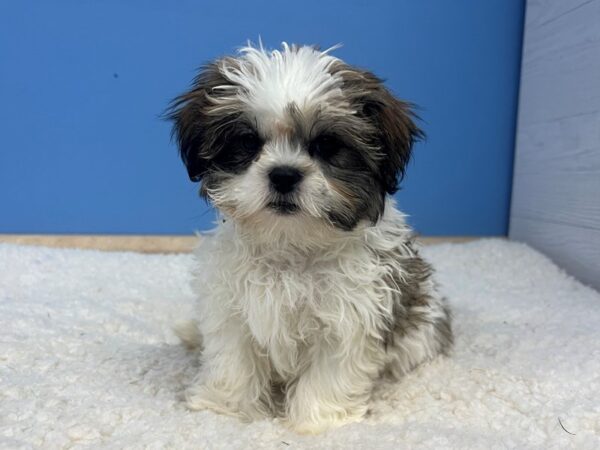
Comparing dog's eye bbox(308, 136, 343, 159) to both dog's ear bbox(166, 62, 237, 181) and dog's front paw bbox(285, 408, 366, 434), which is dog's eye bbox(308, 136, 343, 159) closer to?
dog's ear bbox(166, 62, 237, 181)

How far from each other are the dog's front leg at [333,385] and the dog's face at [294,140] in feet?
1.21

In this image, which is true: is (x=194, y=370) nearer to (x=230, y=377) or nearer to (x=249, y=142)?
(x=230, y=377)

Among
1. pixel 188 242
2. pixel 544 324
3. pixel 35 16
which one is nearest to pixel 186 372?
pixel 544 324

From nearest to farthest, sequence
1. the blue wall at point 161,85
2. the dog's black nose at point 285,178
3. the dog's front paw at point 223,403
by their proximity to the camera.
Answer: the dog's black nose at point 285,178
the dog's front paw at point 223,403
the blue wall at point 161,85

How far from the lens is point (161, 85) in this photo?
3.52 meters

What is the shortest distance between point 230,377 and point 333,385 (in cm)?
29

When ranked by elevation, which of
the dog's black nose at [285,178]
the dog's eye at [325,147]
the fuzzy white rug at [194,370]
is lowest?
the fuzzy white rug at [194,370]

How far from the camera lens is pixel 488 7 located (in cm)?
351

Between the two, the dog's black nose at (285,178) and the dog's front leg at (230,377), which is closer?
the dog's black nose at (285,178)

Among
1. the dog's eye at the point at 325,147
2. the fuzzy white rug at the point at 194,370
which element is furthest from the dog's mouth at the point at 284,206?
the fuzzy white rug at the point at 194,370

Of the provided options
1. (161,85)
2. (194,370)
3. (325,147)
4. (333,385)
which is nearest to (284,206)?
(325,147)

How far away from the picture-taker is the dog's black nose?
4.69 feet

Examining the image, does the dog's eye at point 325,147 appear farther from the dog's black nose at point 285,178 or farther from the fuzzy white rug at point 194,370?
the fuzzy white rug at point 194,370

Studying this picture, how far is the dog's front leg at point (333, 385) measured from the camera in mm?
1643
